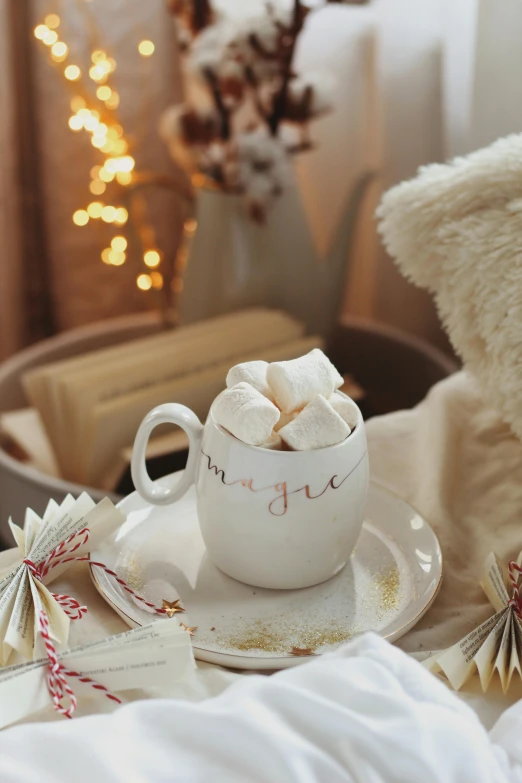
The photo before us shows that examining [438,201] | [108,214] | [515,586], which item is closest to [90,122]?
[108,214]

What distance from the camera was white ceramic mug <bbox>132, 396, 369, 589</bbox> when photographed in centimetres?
43

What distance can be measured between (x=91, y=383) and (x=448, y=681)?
1.72 ft

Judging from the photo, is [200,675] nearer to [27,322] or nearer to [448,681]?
[448,681]

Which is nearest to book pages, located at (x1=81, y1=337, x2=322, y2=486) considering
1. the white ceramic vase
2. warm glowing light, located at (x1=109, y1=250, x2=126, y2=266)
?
the white ceramic vase

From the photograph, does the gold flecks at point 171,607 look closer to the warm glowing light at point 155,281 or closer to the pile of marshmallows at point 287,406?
the pile of marshmallows at point 287,406

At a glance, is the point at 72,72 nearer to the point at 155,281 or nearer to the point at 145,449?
the point at 155,281

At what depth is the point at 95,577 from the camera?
18.2 inches

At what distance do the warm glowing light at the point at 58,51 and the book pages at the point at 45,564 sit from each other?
2.46 feet

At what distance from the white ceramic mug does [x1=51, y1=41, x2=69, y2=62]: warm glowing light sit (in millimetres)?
733

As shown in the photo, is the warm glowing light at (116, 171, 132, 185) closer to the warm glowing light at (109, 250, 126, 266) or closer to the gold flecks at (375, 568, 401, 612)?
the warm glowing light at (109, 250, 126, 266)

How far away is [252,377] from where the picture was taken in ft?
1.49

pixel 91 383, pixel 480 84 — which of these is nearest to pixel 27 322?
pixel 91 383

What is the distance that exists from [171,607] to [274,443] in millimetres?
113

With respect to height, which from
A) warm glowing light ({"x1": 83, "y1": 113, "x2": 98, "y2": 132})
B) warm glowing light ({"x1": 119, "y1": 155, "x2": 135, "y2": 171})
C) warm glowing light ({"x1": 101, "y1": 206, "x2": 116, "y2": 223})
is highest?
warm glowing light ({"x1": 83, "y1": 113, "x2": 98, "y2": 132})
